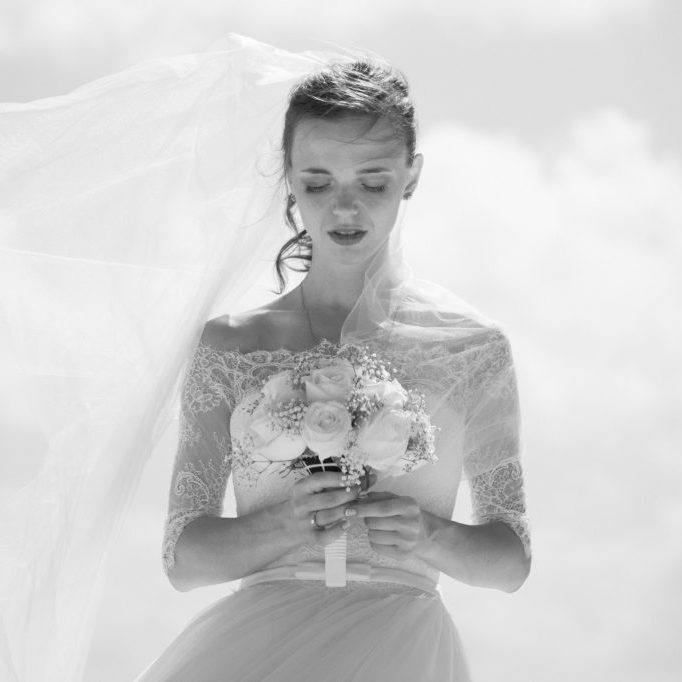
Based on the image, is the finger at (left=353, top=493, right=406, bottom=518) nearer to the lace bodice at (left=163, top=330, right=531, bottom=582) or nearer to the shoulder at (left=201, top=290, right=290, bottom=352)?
the lace bodice at (left=163, top=330, right=531, bottom=582)

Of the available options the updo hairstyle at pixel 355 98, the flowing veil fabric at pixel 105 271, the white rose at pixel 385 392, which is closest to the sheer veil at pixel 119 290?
the flowing veil fabric at pixel 105 271

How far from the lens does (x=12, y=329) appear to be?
4.09 metres

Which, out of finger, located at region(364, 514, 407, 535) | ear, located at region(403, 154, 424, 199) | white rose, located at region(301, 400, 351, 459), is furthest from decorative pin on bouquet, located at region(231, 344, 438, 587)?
ear, located at region(403, 154, 424, 199)

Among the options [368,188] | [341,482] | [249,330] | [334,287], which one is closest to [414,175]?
[368,188]


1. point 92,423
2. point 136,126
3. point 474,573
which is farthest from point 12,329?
point 474,573

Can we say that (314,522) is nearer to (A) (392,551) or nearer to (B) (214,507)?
(A) (392,551)

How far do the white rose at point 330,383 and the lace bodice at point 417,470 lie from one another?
31 centimetres

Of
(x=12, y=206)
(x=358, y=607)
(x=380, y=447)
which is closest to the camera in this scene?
(x=380, y=447)

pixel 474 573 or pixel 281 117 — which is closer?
pixel 474 573

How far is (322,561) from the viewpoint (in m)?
3.94

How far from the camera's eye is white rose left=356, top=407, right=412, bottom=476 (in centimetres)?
355

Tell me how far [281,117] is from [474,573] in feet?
4.34

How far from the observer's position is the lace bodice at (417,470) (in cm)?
398

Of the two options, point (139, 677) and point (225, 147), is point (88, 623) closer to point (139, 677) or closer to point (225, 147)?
point (139, 677)
